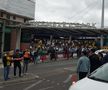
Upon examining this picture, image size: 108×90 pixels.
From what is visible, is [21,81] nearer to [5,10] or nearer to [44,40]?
[5,10]

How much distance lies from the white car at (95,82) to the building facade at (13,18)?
35.1 meters

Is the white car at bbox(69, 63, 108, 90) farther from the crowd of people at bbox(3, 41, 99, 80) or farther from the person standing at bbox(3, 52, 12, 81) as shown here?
the person standing at bbox(3, 52, 12, 81)

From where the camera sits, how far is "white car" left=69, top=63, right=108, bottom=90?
7.98m

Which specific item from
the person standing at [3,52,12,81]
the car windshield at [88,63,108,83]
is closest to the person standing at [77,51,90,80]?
the car windshield at [88,63,108,83]

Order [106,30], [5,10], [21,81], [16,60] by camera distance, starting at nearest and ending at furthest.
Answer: [21,81] → [16,60] → [5,10] → [106,30]

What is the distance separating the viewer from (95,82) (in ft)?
27.5

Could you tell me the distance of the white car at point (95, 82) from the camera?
7.98 meters

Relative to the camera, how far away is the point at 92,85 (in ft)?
26.6

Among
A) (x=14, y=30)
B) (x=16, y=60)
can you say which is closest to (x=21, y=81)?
(x=16, y=60)

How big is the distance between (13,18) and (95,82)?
41.8 metres

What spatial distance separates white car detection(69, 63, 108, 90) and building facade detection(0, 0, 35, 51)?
35.1 metres

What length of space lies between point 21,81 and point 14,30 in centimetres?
3113

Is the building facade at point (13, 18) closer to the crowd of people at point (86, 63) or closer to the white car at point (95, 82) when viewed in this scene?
the crowd of people at point (86, 63)

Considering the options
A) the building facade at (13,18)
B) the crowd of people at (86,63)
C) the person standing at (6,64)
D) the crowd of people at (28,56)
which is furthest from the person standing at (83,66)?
the building facade at (13,18)
